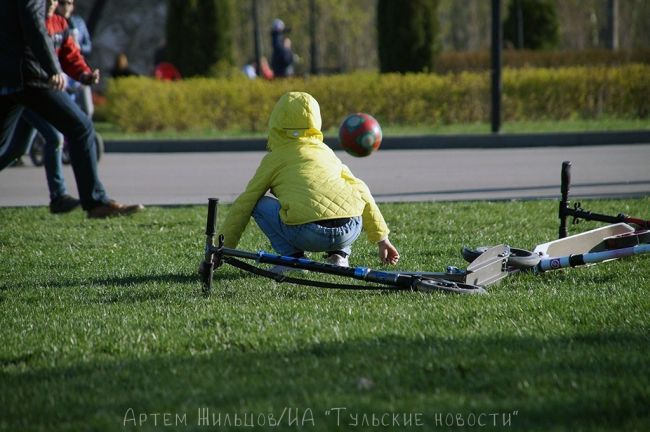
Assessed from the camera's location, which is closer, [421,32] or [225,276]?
[225,276]

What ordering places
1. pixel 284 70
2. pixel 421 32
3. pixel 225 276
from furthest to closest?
pixel 284 70
pixel 421 32
pixel 225 276

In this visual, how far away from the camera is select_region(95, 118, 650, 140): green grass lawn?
18.6 meters

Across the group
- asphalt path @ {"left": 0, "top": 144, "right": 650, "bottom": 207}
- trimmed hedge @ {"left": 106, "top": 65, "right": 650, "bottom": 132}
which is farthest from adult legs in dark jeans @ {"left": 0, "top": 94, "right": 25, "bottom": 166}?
trimmed hedge @ {"left": 106, "top": 65, "right": 650, "bottom": 132}

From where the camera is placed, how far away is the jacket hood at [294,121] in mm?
6324

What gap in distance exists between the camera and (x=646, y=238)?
6801 millimetres

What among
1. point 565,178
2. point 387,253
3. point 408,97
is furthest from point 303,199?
point 408,97

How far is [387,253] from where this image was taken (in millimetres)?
6359

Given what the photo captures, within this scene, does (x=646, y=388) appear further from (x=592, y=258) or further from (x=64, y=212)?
(x=64, y=212)

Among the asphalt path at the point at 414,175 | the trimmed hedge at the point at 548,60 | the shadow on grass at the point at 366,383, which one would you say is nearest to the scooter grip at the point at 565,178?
the shadow on grass at the point at 366,383

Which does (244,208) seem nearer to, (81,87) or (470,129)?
(81,87)

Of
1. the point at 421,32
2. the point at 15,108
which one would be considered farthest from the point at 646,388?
the point at 421,32

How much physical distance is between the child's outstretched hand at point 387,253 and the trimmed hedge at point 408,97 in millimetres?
13614

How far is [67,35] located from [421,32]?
14.1m

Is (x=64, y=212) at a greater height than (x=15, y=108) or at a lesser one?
lesser
